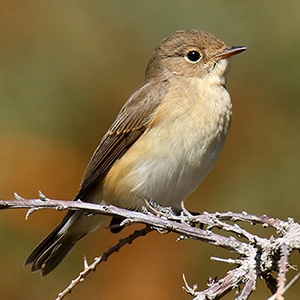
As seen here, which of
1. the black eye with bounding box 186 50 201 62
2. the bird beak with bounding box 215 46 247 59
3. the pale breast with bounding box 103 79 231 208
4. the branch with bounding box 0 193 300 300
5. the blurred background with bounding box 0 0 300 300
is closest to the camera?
the branch with bounding box 0 193 300 300

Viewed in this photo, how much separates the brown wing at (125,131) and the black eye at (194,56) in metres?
0.19

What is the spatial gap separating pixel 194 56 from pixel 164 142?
646 millimetres

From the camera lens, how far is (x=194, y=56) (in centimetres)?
466

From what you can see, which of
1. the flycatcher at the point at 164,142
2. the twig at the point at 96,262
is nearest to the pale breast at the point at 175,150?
the flycatcher at the point at 164,142

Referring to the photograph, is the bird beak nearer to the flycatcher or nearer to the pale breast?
the flycatcher

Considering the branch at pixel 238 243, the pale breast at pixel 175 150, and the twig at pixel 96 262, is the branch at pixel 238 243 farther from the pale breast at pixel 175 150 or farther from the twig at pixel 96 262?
the pale breast at pixel 175 150

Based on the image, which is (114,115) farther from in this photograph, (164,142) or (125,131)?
(164,142)

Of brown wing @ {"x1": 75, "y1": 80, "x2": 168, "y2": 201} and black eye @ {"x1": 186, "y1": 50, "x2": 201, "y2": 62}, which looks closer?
brown wing @ {"x1": 75, "y1": 80, "x2": 168, "y2": 201}

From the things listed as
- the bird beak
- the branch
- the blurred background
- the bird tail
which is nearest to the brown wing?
the bird tail

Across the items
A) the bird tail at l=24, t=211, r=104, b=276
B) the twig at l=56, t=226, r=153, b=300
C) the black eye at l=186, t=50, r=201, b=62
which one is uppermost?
the black eye at l=186, t=50, r=201, b=62

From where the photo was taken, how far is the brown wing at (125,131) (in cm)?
444

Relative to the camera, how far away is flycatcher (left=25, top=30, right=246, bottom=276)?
4246mm

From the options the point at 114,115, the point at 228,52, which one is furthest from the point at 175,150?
the point at 114,115

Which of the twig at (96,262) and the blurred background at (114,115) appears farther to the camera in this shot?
the blurred background at (114,115)
